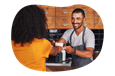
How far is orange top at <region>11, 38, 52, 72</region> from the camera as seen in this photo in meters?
1.09

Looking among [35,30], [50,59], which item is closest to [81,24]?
[50,59]

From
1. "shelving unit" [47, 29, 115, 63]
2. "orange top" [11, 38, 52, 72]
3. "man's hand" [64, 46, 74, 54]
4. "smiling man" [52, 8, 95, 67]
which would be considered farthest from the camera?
"shelving unit" [47, 29, 115, 63]

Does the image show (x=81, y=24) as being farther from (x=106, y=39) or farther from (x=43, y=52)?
(x=106, y=39)

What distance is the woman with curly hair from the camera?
3.59ft

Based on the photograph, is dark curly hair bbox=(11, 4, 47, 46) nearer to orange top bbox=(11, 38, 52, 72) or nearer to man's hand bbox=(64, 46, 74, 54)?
orange top bbox=(11, 38, 52, 72)

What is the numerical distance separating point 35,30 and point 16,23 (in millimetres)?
191

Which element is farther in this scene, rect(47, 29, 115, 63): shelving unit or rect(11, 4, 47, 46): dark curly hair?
rect(47, 29, 115, 63): shelving unit

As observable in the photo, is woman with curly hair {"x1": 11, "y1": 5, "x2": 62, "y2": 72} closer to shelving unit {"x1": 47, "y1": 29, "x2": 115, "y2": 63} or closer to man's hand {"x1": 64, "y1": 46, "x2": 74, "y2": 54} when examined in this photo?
man's hand {"x1": 64, "y1": 46, "x2": 74, "y2": 54}

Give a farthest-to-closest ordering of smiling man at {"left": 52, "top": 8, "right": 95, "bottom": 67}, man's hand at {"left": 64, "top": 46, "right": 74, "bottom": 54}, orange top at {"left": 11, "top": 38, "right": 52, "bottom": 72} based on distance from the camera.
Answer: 1. smiling man at {"left": 52, "top": 8, "right": 95, "bottom": 67}
2. man's hand at {"left": 64, "top": 46, "right": 74, "bottom": 54}
3. orange top at {"left": 11, "top": 38, "right": 52, "bottom": 72}

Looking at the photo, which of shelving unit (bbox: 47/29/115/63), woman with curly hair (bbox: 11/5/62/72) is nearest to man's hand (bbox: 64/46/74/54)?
woman with curly hair (bbox: 11/5/62/72)

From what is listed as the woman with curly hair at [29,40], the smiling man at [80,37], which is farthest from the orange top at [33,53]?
the smiling man at [80,37]

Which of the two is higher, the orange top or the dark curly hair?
the dark curly hair

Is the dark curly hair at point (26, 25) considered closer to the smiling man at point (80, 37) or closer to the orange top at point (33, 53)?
the orange top at point (33, 53)

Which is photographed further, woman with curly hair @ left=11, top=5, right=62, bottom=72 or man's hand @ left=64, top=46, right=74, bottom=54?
man's hand @ left=64, top=46, right=74, bottom=54
